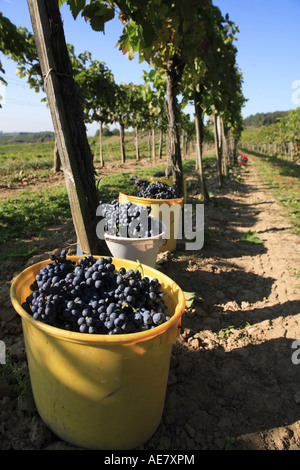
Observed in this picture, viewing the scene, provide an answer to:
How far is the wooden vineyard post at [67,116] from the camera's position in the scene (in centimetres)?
197

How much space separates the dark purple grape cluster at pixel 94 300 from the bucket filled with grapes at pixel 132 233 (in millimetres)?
1053

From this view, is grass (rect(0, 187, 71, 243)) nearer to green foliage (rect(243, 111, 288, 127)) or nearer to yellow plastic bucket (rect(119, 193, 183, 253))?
yellow plastic bucket (rect(119, 193, 183, 253))

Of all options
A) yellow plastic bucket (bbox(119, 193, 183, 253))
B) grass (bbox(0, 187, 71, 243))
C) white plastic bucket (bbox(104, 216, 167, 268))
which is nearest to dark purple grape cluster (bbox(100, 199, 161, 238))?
white plastic bucket (bbox(104, 216, 167, 268))

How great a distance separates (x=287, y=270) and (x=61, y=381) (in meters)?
3.62

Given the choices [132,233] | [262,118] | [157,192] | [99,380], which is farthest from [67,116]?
[262,118]

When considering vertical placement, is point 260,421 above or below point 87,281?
below

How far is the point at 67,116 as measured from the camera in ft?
6.94

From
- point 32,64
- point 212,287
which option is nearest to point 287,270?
point 212,287

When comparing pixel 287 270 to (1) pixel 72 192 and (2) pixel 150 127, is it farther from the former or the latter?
(2) pixel 150 127

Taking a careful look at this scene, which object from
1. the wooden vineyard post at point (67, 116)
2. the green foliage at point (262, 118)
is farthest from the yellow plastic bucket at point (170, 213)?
the green foliage at point (262, 118)

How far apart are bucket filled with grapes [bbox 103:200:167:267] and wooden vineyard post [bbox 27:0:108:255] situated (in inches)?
25.0

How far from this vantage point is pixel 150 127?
23.9m

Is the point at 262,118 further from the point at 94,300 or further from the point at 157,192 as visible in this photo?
the point at 94,300

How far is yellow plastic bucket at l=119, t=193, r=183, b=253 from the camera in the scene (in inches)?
164
